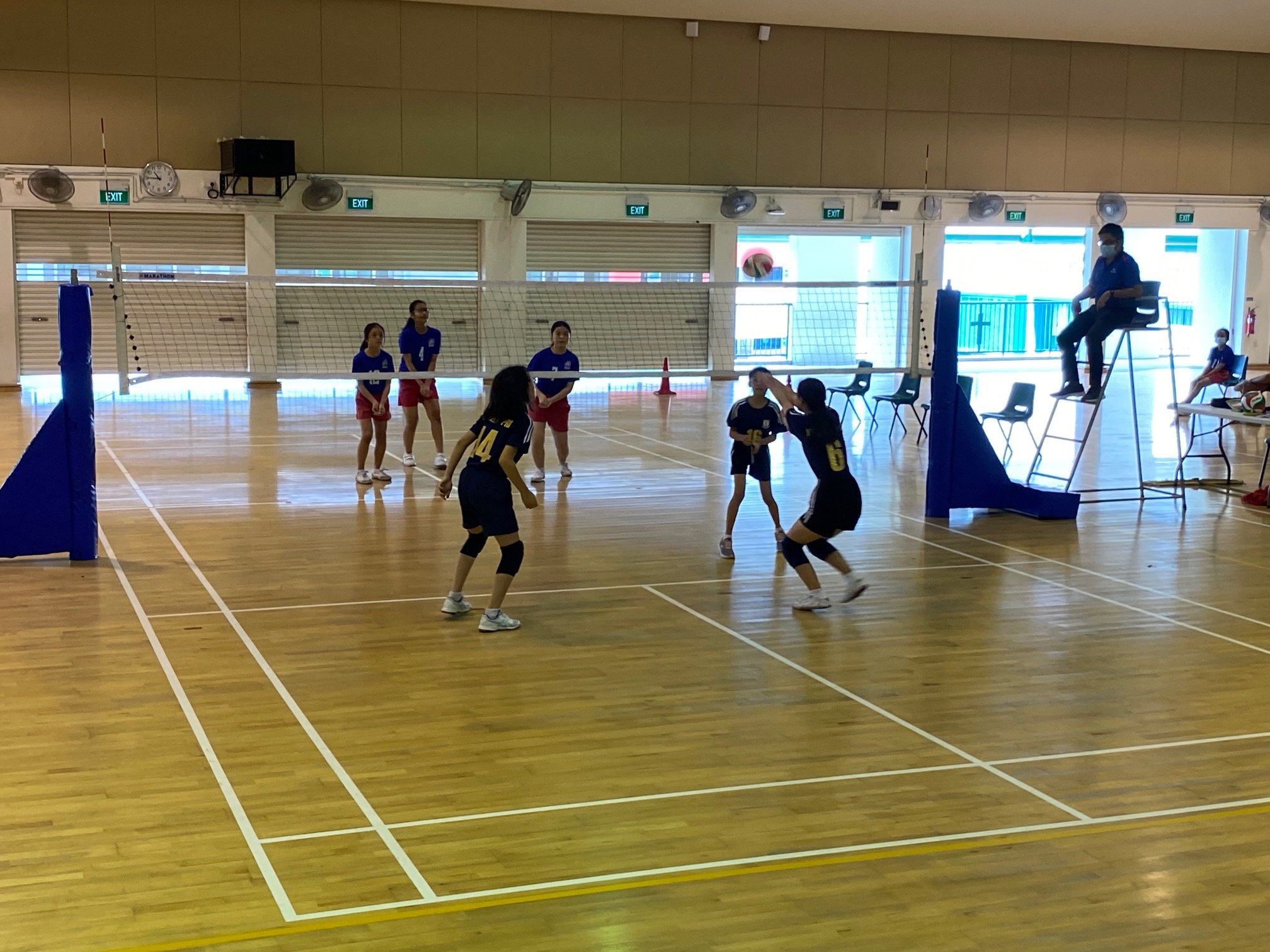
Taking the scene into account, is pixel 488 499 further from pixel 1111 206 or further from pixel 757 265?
pixel 1111 206

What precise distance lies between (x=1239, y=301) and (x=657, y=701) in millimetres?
27592

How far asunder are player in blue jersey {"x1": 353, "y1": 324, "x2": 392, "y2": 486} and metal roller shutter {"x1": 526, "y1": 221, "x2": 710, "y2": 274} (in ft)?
41.8

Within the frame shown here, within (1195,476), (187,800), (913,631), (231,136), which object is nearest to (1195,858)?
(913,631)

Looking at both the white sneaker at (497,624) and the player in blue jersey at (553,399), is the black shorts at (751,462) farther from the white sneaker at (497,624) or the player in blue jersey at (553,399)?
the player in blue jersey at (553,399)

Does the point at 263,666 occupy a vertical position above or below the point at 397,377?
below

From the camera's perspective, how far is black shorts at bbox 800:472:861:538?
8.38 metres

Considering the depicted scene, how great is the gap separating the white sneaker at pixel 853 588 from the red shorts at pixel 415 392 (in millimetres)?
5977

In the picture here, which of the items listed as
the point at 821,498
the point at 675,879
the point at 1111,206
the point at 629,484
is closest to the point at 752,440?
the point at 821,498

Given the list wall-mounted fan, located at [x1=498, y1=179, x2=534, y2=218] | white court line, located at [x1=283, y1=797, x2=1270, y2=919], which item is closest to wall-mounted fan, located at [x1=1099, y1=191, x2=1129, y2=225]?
wall-mounted fan, located at [x1=498, y1=179, x2=534, y2=218]

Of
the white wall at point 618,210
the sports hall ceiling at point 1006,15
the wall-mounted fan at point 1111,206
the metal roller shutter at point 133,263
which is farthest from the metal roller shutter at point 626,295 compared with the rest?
the wall-mounted fan at point 1111,206

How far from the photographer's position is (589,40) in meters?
24.8

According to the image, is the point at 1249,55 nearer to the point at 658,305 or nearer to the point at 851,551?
the point at 658,305

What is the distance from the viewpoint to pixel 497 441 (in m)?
7.85

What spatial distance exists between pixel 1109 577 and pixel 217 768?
6.82 m
